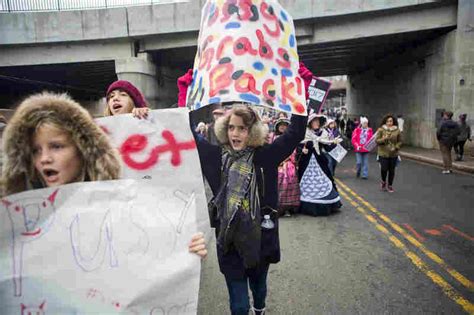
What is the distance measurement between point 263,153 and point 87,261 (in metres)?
1.42

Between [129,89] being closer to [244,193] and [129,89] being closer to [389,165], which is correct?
[244,193]

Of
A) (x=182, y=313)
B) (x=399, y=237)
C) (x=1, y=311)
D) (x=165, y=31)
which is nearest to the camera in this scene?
(x=1, y=311)

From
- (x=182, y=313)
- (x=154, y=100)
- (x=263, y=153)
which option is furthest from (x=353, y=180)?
(x=154, y=100)

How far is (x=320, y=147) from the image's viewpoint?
698 cm

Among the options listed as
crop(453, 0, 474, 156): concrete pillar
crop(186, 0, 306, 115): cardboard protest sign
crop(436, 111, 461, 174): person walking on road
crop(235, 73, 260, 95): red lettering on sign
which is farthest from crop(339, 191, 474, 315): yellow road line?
crop(453, 0, 474, 156): concrete pillar

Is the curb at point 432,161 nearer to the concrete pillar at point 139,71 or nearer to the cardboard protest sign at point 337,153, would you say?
the cardboard protest sign at point 337,153

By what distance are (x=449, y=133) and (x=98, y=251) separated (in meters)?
11.9

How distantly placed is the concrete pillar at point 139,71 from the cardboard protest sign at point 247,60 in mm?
14551

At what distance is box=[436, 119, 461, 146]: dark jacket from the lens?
11008 millimetres

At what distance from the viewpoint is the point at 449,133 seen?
11102 mm

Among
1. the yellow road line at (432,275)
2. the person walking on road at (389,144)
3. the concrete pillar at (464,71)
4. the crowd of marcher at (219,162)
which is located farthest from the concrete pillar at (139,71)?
the yellow road line at (432,275)

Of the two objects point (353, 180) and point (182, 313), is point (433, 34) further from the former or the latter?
point (182, 313)

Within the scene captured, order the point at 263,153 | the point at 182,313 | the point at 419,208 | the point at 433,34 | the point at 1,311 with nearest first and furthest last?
the point at 1,311
the point at 182,313
the point at 263,153
the point at 419,208
the point at 433,34

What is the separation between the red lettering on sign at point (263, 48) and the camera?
7.10 feet
